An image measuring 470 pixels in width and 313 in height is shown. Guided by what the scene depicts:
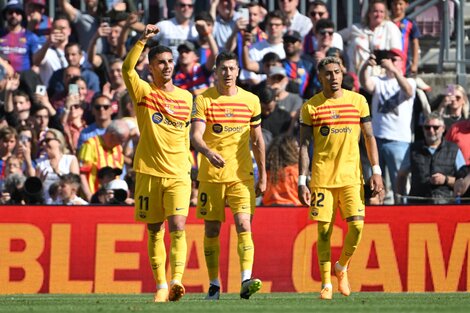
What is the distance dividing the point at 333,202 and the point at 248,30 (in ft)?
23.6

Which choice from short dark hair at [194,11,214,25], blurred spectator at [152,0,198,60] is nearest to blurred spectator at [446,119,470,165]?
short dark hair at [194,11,214,25]

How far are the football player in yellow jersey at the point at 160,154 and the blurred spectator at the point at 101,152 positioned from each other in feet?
17.1

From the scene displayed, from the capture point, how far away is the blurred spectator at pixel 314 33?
20.5m

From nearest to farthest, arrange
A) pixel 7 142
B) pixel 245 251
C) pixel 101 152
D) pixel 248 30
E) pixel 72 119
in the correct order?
1. pixel 245 251
2. pixel 101 152
3. pixel 7 142
4. pixel 72 119
5. pixel 248 30

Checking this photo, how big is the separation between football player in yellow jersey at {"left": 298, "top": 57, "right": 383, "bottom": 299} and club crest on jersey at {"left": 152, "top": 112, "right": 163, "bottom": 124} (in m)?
1.55

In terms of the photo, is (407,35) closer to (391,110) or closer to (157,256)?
(391,110)

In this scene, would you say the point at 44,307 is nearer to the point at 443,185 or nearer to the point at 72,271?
the point at 72,271

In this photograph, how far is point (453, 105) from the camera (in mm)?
19375

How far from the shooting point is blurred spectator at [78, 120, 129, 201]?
60.4 ft

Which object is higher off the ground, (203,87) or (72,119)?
(203,87)

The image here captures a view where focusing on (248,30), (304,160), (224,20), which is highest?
(224,20)

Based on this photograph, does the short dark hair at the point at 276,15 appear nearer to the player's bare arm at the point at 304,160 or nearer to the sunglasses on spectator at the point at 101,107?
the sunglasses on spectator at the point at 101,107

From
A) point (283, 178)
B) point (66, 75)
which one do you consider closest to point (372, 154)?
point (283, 178)

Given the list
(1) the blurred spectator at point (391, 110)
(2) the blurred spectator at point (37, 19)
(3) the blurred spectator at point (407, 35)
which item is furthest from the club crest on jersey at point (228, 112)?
(2) the blurred spectator at point (37, 19)
